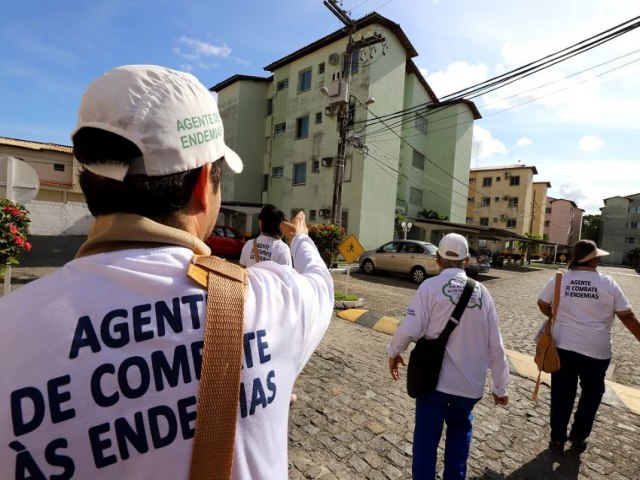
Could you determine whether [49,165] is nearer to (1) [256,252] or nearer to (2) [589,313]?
(1) [256,252]

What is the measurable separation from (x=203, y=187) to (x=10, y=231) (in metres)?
6.46

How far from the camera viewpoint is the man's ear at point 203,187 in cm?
104

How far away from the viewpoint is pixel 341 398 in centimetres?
424

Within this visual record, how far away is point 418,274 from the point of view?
14.5 meters

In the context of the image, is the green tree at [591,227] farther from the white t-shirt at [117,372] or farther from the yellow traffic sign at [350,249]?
the white t-shirt at [117,372]

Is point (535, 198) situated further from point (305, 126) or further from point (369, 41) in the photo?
point (369, 41)

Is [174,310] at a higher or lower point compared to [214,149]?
lower

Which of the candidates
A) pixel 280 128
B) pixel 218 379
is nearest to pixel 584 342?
pixel 218 379

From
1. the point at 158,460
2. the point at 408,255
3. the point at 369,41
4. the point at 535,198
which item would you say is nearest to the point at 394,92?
the point at 369,41

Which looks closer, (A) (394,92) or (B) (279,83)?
(A) (394,92)

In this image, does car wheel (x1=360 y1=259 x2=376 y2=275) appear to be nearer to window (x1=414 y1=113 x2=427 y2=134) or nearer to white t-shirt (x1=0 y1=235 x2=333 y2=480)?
white t-shirt (x1=0 y1=235 x2=333 y2=480)

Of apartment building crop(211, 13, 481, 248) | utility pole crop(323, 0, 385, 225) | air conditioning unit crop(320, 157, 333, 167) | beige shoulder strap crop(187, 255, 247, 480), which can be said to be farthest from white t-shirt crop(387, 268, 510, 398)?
air conditioning unit crop(320, 157, 333, 167)

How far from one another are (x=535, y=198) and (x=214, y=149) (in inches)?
2519

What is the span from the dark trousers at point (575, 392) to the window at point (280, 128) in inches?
973
